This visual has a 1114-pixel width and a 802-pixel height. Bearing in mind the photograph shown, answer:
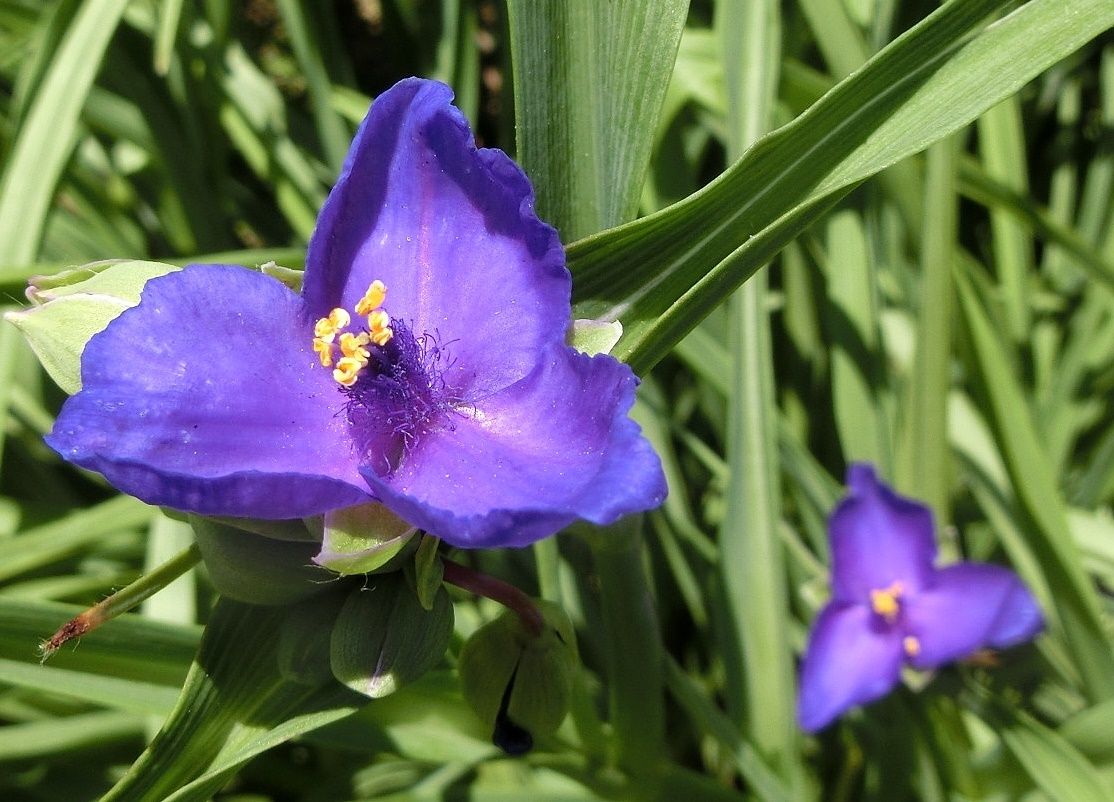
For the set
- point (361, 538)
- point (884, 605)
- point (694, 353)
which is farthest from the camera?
point (884, 605)

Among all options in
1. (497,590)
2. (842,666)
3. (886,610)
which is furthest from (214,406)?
(886,610)

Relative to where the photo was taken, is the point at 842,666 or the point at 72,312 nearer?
the point at 72,312

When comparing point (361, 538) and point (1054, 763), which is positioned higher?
point (361, 538)

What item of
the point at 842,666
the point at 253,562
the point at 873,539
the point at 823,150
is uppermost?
the point at 823,150

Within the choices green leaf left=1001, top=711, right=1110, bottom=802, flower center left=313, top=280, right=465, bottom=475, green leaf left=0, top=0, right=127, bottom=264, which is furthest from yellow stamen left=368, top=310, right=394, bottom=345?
green leaf left=1001, top=711, right=1110, bottom=802

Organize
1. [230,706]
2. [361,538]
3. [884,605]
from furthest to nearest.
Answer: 1. [884,605]
2. [230,706]
3. [361,538]

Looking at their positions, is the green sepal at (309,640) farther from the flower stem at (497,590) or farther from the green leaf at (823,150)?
the green leaf at (823,150)

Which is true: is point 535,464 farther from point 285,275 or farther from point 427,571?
point 285,275

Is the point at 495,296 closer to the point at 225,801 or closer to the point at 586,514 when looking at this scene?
the point at 586,514

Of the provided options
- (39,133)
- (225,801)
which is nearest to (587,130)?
(39,133)
